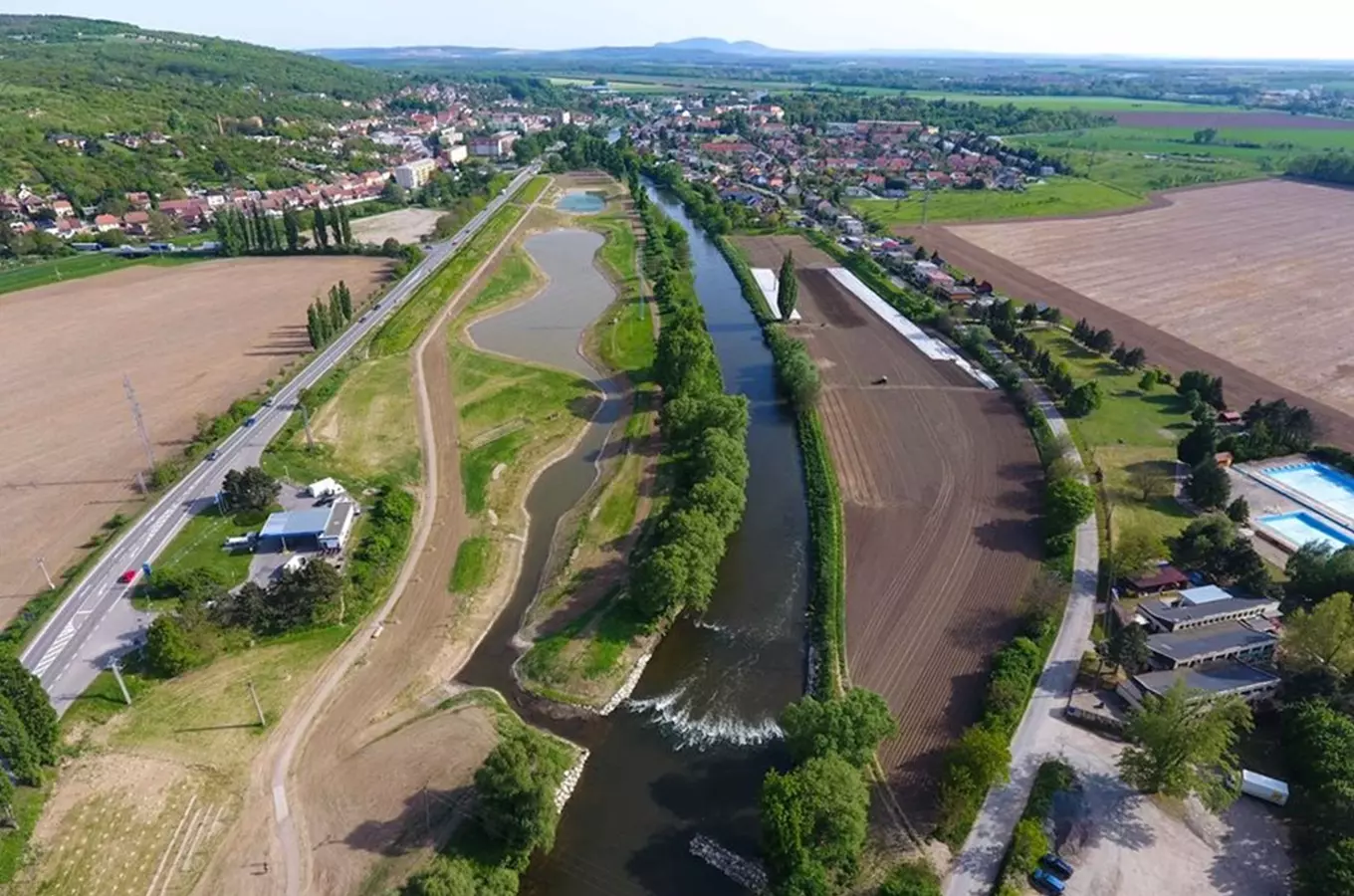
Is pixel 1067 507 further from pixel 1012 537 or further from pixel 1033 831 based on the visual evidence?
pixel 1033 831

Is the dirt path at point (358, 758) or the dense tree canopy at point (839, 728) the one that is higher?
the dense tree canopy at point (839, 728)

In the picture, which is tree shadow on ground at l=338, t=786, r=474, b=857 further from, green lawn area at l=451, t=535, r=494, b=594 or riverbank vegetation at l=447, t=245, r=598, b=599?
green lawn area at l=451, t=535, r=494, b=594

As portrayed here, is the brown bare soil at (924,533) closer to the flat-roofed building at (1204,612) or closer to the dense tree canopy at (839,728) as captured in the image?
the dense tree canopy at (839,728)

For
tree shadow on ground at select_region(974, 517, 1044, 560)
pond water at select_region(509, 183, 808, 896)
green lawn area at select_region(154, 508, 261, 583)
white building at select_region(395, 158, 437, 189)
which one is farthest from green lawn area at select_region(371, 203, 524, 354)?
tree shadow on ground at select_region(974, 517, 1044, 560)

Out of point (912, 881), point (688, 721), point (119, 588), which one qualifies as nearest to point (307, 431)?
point (119, 588)

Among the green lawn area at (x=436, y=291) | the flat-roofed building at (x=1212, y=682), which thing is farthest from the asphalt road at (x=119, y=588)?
the flat-roofed building at (x=1212, y=682)

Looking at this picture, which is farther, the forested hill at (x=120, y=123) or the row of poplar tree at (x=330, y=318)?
the forested hill at (x=120, y=123)
